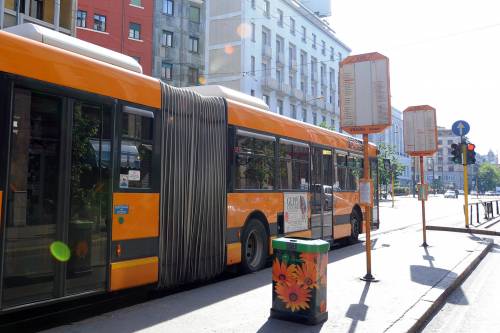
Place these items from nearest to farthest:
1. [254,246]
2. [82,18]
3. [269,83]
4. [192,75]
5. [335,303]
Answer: [335,303] → [254,246] → [82,18] → [192,75] → [269,83]

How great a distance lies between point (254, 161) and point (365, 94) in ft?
7.64

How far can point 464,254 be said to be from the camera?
10195 millimetres

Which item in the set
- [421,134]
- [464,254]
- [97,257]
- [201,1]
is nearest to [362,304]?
Result: [97,257]

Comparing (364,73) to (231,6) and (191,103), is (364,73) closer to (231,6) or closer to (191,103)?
(191,103)

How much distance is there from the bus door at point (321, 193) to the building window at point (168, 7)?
31.3 metres

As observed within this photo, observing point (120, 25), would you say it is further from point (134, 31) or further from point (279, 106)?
point (279, 106)

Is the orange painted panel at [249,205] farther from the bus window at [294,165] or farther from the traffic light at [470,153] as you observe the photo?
the traffic light at [470,153]

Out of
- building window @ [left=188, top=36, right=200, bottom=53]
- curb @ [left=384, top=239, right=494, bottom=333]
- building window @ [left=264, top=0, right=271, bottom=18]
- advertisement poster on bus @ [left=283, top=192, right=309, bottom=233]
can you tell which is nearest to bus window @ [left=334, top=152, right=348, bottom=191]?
advertisement poster on bus @ [left=283, top=192, right=309, bottom=233]

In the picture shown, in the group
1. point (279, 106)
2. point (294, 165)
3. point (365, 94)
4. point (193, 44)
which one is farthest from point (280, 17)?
point (365, 94)

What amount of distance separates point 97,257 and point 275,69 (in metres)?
45.2

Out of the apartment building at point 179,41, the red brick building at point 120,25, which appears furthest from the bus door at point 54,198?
the apartment building at point 179,41

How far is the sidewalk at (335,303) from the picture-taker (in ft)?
16.1

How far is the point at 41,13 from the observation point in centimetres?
1731

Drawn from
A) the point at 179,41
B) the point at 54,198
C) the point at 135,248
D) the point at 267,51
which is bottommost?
the point at 135,248
